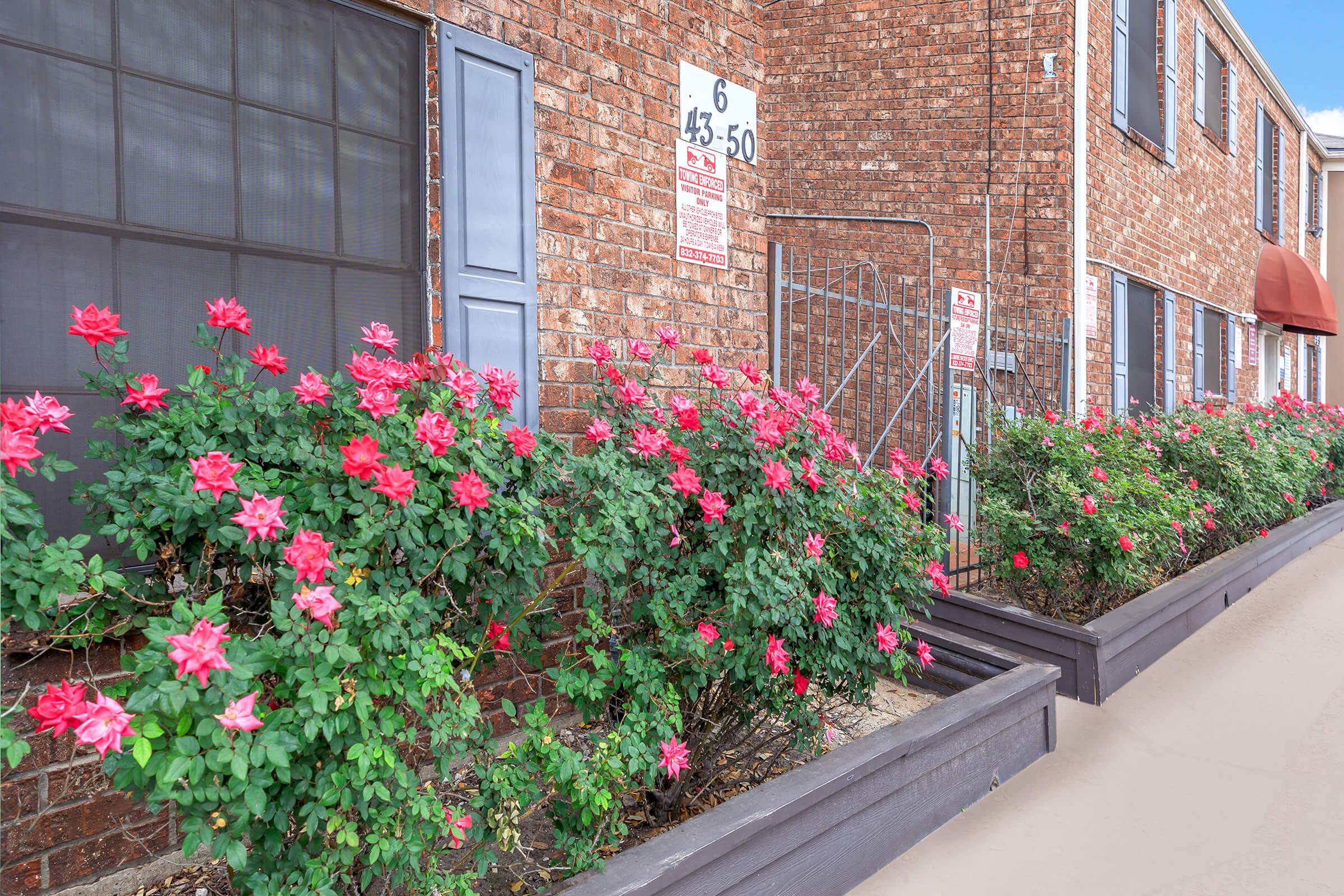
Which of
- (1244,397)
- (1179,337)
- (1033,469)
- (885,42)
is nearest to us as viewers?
(1033,469)

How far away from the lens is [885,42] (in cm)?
817

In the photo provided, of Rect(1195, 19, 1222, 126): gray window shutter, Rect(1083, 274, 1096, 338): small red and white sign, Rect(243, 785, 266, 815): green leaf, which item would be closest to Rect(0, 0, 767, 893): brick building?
Rect(243, 785, 266, 815): green leaf

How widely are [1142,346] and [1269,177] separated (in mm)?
7212

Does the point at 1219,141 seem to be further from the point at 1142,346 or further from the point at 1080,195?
the point at 1080,195

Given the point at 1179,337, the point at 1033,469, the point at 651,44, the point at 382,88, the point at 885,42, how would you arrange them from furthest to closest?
the point at 1179,337, the point at 885,42, the point at 1033,469, the point at 651,44, the point at 382,88

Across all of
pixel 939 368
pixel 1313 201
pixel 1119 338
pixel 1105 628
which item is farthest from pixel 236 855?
pixel 1313 201

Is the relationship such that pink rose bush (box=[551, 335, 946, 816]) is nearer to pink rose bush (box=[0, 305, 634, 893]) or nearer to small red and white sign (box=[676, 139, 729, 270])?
pink rose bush (box=[0, 305, 634, 893])

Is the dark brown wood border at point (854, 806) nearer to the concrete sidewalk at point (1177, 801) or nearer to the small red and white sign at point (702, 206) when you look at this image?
the concrete sidewalk at point (1177, 801)

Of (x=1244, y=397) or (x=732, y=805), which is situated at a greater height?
(x=1244, y=397)

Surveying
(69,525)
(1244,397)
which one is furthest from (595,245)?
(1244,397)

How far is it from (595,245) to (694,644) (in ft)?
5.37

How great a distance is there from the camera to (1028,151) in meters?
7.55

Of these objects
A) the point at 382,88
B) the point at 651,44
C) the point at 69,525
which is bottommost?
the point at 69,525

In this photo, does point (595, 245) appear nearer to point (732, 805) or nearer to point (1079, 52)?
point (732, 805)
